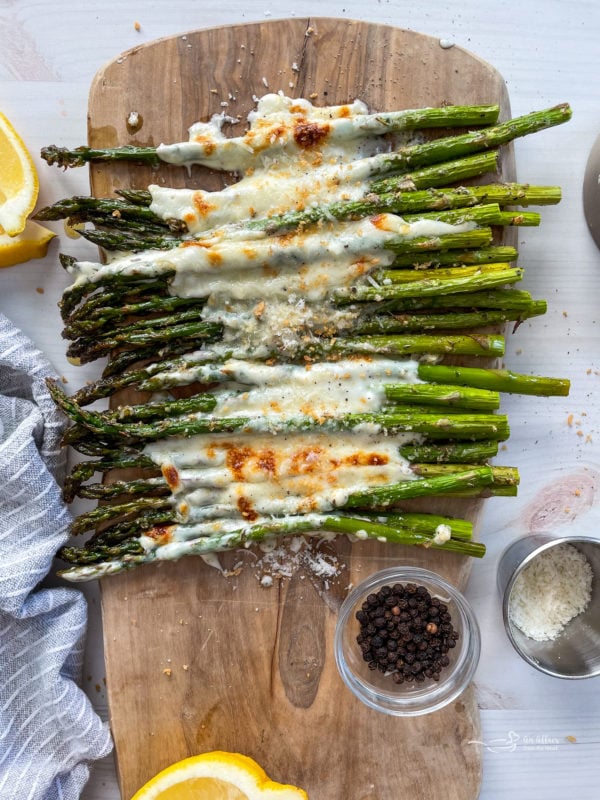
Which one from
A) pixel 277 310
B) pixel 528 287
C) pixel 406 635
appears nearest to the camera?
pixel 406 635

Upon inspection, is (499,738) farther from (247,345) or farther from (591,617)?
(247,345)

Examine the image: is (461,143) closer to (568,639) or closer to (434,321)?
(434,321)

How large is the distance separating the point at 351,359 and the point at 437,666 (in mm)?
1086

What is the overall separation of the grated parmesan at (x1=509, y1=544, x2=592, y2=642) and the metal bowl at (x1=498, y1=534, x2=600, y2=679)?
0.03 meters

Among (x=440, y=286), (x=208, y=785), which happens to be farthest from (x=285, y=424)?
(x=208, y=785)

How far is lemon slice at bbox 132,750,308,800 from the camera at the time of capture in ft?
7.80

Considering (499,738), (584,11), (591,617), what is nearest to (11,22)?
(584,11)

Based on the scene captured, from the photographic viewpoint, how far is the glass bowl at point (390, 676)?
94.3 inches

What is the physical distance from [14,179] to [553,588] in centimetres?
248

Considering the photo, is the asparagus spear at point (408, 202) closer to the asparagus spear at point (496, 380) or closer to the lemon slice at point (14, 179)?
the lemon slice at point (14, 179)

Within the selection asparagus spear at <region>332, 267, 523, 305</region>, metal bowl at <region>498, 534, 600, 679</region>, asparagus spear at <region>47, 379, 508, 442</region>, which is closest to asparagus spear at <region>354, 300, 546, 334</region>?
asparagus spear at <region>332, 267, 523, 305</region>

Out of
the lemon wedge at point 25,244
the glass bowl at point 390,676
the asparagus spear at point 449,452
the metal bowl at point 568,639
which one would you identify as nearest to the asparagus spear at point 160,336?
the lemon wedge at point 25,244

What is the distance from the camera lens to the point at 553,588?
2.55 m

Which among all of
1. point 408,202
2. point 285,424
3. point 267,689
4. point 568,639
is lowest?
point 267,689
